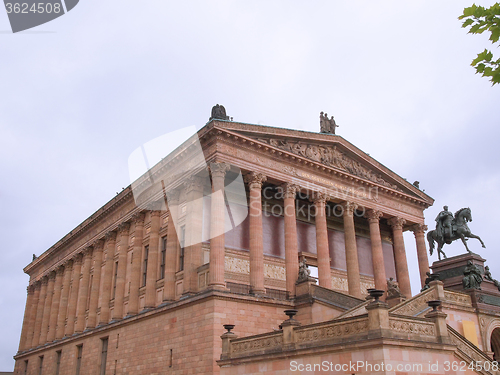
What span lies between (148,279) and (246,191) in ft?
29.5

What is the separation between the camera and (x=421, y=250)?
3812cm

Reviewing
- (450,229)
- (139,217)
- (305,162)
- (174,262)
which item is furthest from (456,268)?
(139,217)

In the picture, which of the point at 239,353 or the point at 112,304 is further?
the point at 112,304

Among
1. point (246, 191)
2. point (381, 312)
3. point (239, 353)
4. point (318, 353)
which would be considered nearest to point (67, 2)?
point (381, 312)

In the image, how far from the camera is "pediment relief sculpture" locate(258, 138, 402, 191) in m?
31.8

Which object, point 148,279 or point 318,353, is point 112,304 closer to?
point 148,279

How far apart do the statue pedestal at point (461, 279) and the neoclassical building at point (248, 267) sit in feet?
0.92

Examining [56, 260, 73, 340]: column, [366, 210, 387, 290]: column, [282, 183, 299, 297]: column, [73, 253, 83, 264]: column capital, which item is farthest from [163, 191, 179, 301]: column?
[56, 260, 73, 340]: column

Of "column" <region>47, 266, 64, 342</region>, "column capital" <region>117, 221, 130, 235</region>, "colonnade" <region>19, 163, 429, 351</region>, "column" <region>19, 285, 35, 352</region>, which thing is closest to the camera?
"colonnade" <region>19, 163, 429, 351</region>

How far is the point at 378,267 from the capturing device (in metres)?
34.4

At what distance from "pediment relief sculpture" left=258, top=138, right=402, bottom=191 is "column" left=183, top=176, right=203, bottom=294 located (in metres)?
5.15

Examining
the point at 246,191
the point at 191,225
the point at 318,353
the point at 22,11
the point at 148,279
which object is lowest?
the point at 318,353

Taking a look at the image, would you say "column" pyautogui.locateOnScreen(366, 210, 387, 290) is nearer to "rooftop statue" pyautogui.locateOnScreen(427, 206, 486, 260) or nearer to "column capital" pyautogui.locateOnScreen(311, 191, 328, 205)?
"column capital" pyautogui.locateOnScreen(311, 191, 328, 205)

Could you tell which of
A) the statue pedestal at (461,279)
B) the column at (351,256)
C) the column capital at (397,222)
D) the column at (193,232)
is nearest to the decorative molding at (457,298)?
the statue pedestal at (461,279)
